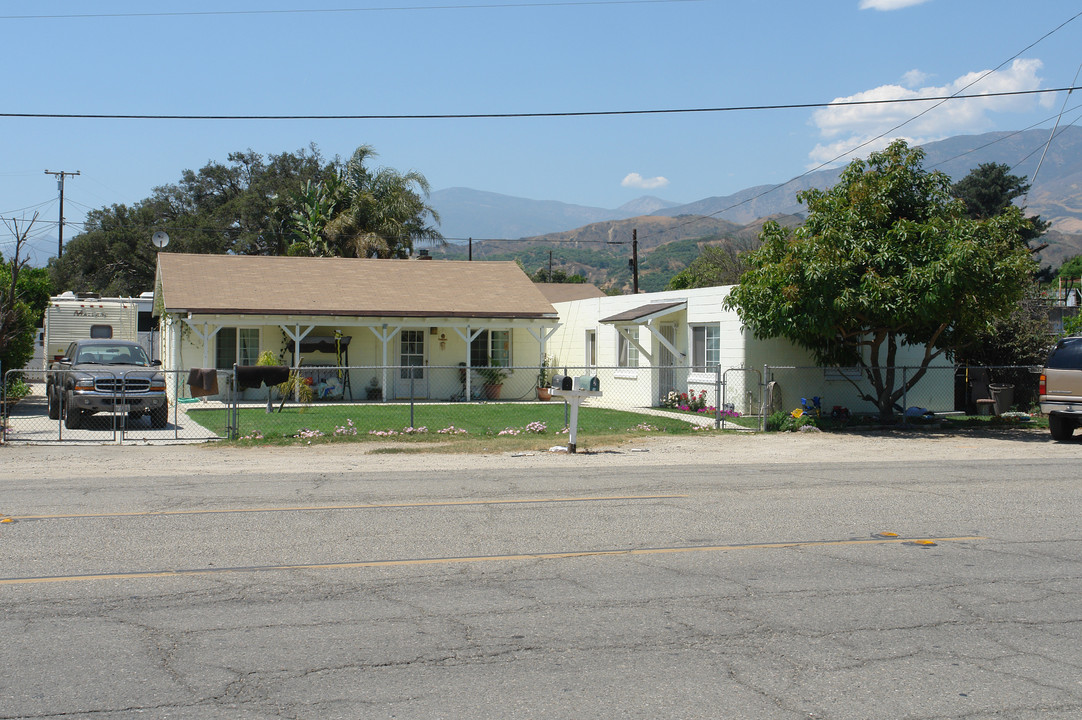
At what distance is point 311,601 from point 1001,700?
4195mm

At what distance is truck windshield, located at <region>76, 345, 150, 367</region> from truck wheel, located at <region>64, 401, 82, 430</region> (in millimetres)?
1471

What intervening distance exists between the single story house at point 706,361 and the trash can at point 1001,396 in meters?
1.43

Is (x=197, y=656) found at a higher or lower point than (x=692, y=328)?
lower

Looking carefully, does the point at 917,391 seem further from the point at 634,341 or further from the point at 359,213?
the point at 359,213

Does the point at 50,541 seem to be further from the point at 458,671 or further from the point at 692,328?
the point at 692,328

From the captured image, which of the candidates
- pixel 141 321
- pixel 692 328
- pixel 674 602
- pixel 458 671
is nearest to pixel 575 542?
pixel 674 602

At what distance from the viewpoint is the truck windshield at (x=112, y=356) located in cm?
1950

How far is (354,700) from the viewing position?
441 cm

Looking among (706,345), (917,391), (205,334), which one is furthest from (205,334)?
(917,391)

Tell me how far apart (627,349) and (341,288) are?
30.2 ft

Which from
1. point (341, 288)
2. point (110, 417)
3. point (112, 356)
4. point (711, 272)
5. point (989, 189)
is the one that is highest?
point (989, 189)

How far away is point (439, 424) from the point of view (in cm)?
Answer: 1952

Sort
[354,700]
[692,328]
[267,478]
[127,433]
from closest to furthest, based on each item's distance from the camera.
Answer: [354,700], [267,478], [127,433], [692,328]

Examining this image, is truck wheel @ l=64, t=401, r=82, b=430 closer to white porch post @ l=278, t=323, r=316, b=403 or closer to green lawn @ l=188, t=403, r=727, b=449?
green lawn @ l=188, t=403, r=727, b=449
